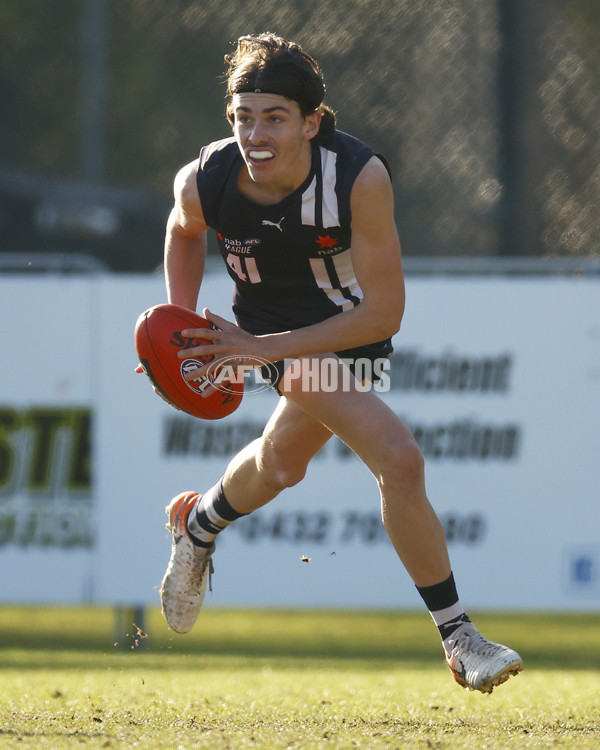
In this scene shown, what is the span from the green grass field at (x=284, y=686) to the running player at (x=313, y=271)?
0.41m

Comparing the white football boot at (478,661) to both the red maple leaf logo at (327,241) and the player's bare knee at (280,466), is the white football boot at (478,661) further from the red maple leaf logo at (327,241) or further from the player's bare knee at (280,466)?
the red maple leaf logo at (327,241)

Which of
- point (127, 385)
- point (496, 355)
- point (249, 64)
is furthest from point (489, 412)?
point (249, 64)

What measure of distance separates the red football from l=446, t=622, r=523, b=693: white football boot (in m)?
1.13

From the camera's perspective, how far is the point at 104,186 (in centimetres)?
880

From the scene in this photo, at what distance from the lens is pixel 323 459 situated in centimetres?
689

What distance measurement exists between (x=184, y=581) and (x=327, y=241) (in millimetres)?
1438

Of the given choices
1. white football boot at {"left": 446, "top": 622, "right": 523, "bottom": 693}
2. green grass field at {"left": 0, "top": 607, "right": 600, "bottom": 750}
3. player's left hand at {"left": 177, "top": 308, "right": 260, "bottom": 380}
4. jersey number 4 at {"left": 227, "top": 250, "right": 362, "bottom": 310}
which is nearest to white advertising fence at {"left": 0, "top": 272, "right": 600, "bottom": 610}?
green grass field at {"left": 0, "top": 607, "right": 600, "bottom": 750}

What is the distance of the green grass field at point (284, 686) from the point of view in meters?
3.67

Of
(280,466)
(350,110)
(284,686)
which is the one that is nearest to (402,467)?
(280,466)

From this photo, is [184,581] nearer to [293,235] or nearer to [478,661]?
[478,661]

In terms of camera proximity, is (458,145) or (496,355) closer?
(496,355)

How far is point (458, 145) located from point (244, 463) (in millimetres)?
4681

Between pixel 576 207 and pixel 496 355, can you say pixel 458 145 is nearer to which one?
pixel 576 207

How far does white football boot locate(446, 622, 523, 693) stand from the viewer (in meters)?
3.80
